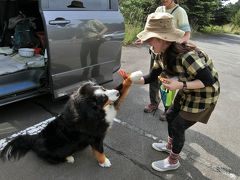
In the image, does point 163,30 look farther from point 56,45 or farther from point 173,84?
point 56,45

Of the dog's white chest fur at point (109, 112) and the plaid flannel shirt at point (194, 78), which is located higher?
the plaid flannel shirt at point (194, 78)

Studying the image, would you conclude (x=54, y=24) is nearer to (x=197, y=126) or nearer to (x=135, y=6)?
(x=197, y=126)

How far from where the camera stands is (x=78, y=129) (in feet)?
8.82

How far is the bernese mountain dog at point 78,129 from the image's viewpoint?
8.41 feet

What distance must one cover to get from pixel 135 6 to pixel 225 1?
12306 millimetres

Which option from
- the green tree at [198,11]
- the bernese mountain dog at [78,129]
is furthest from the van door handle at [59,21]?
the green tree at [198,11]

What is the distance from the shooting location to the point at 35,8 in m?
4.47

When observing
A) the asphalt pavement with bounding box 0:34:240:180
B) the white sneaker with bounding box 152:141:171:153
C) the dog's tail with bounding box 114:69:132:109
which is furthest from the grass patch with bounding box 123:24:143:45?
the dog's tail with bounding box 114:69:132:109

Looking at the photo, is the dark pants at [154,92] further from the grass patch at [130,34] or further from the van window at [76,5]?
the grass patch at [130,34]

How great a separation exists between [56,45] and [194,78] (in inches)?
68.6

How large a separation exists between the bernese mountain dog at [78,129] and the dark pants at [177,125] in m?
0.53

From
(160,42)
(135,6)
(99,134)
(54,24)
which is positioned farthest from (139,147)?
(135,6)

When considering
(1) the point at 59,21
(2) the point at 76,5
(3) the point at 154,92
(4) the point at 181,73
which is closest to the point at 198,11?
(3) the point at 154,92

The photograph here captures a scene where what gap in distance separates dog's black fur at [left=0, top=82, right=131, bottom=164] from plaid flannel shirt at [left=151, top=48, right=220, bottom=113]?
0.64 m
